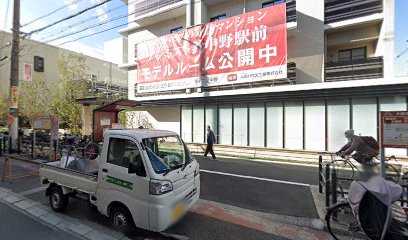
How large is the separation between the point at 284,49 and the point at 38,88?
82.2 ft

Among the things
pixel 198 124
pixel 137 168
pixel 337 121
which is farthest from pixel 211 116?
pixel 137 168

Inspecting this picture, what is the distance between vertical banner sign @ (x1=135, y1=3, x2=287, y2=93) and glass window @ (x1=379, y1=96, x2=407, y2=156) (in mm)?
4362

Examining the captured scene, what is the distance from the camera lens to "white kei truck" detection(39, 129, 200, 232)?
10.7 feet

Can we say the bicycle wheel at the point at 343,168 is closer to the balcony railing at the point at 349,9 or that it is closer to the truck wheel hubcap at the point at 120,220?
the truck wheel hubcap at the point at 120,220

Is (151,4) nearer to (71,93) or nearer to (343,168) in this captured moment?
(71,93)

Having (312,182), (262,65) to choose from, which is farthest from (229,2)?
(312,182)

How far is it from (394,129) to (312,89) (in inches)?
263

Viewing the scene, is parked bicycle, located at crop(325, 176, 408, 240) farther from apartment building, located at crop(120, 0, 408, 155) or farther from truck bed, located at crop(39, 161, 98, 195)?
apartment building, located at crop(120, 0, 408, 155)

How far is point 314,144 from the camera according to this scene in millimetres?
10633

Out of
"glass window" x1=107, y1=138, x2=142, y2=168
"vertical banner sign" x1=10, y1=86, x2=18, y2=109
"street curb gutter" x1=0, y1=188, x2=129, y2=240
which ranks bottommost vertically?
"street curb gutter" x1=0, y1=188, x2=129, y2=240

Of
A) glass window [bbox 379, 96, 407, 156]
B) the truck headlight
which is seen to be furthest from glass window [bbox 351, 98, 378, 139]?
the truck headlight

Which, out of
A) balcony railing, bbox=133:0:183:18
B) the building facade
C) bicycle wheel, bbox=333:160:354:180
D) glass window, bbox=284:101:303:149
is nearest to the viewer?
bicycle wheel, bbox=333:160:354:180

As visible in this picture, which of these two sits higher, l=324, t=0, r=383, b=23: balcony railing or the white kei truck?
l=324, t=0, r=383, b=23: balcony railing

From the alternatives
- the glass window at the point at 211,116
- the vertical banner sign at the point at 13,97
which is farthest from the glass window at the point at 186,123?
the vertical banner sign at the point at 13,97
